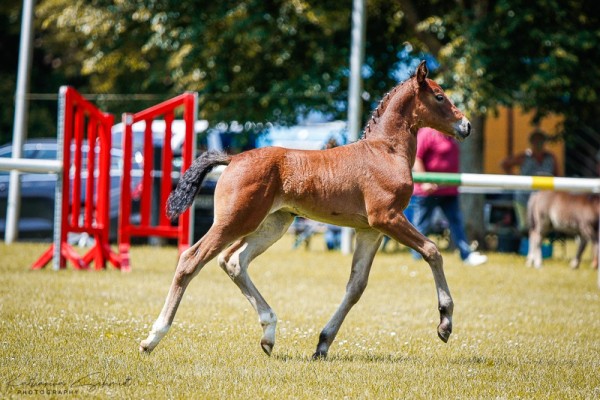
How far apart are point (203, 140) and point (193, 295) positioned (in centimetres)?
901

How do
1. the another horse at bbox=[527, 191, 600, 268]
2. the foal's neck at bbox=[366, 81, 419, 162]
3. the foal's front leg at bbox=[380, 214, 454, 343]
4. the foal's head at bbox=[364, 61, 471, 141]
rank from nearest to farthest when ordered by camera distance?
1. the foal's front leg at bbox=[380, 214, 454, 343]
2. the foal's neck at bbox=[366, 81, 419, 162]
3. the foal's head at bbox=[364, 61, 471, 141]
4. the another horse at bbox=[527, 191, 600, 268]

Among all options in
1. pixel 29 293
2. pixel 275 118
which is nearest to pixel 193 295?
pixel 29 293

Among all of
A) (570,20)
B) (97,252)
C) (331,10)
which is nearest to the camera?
(97,252)

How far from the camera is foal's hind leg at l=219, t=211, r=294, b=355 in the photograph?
6621 millimetres

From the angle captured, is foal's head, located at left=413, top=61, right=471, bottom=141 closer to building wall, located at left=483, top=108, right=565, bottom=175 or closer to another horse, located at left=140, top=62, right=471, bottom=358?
another horse, located at left=140, top=62, right=471, bottom=358

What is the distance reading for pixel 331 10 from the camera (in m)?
18.1

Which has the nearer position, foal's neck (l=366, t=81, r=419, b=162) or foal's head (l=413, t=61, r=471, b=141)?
foal's neck (l=366, t=81, r=419, b=162)

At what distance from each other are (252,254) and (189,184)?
709 mm

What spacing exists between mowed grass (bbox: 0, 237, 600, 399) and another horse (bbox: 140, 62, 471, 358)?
439mm

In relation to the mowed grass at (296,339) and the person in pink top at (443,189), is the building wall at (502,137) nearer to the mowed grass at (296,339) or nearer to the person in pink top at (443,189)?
the person in pink top at (443,189)

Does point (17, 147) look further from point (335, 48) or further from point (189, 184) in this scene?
point (189, 184)

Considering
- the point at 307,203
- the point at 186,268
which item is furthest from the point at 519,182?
the point at 186,268

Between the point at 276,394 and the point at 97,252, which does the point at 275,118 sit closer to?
the point at 97,252

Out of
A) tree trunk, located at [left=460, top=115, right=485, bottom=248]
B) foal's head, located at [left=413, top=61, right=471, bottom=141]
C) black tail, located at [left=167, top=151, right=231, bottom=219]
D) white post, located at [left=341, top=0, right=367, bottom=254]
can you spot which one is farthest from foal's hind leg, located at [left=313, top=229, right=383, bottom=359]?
tree trunk, located at [left=460, top=115, right=485, bottom=248]
